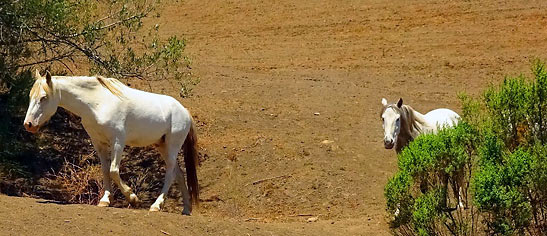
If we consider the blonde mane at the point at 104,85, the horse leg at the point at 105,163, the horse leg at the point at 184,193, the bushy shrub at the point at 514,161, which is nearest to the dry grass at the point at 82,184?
the horse leg at the point at 184,193

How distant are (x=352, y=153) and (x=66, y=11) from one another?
513cm

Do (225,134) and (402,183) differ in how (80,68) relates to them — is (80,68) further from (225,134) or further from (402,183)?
(402,183)

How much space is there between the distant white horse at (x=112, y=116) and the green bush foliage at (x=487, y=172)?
9.31 feet

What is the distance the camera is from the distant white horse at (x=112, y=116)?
1030 cm

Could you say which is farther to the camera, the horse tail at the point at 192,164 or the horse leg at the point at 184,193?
the horse tail at the point at 192,164

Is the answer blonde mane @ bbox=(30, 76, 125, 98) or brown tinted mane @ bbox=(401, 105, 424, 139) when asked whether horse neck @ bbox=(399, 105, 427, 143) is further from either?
blonde mane @ bbox=(30, 76, 125, 98)

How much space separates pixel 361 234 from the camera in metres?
11.4

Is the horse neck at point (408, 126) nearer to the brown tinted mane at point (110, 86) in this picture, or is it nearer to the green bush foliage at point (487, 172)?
the green bush foliage at point (487, 172)

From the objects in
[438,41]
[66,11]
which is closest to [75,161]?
[66,11]

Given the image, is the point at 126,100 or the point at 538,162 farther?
the point at 126,100

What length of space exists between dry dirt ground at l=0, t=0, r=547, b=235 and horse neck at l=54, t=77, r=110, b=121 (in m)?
1.16

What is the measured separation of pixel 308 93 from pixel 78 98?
9.32 metres

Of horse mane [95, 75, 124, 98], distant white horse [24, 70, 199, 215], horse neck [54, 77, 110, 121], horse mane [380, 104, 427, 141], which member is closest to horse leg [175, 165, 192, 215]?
distant white horse [24, 70, 199, 215]

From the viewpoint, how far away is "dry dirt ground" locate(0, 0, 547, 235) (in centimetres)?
1158
